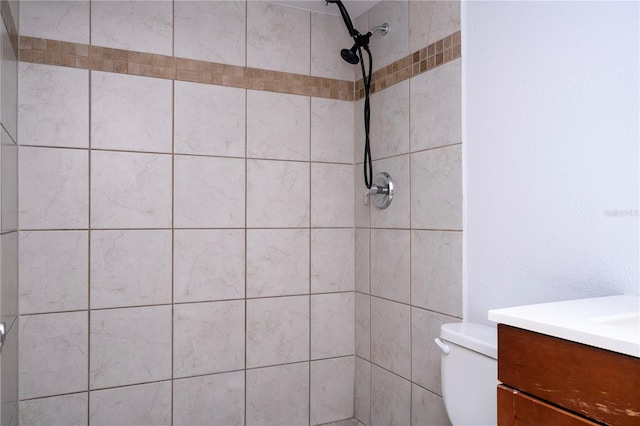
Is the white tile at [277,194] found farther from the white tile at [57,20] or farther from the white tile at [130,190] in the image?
the white tile at [57,20]

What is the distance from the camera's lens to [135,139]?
6.50 ft

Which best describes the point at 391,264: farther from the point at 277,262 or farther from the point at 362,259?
the point at 277,262

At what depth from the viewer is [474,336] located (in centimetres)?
150

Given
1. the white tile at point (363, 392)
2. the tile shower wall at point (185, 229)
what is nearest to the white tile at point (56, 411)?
the tile shower wall at point (185, 229)

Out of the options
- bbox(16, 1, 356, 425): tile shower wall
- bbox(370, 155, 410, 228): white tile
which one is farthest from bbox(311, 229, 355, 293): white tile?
bbox(370, 155, 410, 228): white tile

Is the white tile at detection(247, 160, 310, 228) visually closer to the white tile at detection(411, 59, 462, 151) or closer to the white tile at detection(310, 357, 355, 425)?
the white tile at detection(411, 59, 462, 151)

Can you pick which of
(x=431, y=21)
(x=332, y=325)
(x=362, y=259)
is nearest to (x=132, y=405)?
(x=332, y=325)

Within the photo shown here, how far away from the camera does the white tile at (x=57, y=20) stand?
1.83 metres

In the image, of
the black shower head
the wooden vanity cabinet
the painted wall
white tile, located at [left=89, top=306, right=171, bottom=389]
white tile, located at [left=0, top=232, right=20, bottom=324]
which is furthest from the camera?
the black shower head

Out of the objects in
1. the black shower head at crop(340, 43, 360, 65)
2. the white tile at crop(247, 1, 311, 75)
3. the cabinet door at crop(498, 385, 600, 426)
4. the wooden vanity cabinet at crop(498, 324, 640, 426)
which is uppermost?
the white tile at crop(247, 1, 311, 75)

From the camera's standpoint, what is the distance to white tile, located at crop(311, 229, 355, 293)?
91.4 inches

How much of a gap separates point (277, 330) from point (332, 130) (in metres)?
0.99

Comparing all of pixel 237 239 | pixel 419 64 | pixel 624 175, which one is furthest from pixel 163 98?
pixel 624 175

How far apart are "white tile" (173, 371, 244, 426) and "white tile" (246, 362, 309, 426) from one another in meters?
0.05
